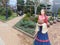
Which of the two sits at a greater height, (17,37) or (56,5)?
(56,5)

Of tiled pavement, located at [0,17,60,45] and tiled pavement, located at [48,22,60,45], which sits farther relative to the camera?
tiled pavement, located at [48,22,60,45]

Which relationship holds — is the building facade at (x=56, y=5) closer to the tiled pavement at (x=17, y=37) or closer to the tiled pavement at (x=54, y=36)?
the tiled pavement at (x=54, y=36)

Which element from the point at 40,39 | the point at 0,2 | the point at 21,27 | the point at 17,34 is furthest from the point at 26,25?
the point at 0,2

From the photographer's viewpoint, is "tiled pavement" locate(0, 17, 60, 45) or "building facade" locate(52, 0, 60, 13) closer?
"tiled pavement" locate(0, 17, 60, 45)

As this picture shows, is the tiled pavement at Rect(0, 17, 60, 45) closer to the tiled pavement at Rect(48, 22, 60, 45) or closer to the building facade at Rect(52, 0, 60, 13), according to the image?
the tiled pavement at Rect(48, 22, 60, 45)

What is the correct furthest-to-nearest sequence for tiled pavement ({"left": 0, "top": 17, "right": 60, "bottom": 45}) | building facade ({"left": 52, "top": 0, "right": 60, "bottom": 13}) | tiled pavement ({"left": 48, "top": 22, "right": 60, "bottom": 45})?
building facade ({"left": 52, "top": 0, "right": 60, "bottom": 13})
tiled pavement ({"left": 48, "top": 22, "right": 60, "bottom": 45})
tiled pavement ({"left": 0, "top": 17, "right": 60, "bottom": 45})

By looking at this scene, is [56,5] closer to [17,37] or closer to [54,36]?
[54,36]

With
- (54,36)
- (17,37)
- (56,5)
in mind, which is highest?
(56,5)

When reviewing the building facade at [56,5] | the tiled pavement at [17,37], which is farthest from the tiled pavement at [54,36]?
the building facade at [56,5]

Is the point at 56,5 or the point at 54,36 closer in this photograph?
the point at 54,36

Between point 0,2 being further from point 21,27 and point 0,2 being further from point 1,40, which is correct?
point 1,40

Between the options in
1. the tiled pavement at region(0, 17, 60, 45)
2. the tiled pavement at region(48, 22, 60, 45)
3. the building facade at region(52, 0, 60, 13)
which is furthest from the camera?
the building facade at region(52, 0, 60, 13)

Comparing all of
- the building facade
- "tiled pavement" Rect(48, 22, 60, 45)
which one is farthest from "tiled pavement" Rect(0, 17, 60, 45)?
the building facade

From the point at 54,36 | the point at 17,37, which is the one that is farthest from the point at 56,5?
the point at 17,37
